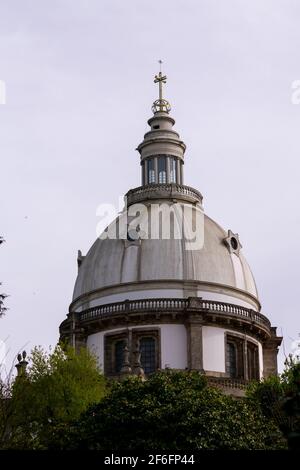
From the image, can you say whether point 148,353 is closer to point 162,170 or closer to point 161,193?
point 161,193

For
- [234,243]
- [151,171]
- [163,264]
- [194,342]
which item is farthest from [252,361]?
[151,171]

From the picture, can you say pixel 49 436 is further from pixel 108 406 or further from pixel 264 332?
pixel 264 332

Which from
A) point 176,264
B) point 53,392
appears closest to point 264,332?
point 176,264

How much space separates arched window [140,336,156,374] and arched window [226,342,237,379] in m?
5.43

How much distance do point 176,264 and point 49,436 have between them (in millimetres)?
32427

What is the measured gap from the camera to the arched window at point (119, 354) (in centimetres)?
8581

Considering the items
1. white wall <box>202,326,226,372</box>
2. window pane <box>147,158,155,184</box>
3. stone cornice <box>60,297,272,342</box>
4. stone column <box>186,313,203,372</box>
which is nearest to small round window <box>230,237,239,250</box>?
stone cornice <box>60,297,272,342</box>

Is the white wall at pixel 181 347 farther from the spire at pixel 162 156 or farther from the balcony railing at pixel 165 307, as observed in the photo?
the spire at pixel 162 156

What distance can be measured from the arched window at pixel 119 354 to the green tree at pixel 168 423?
28067 mm

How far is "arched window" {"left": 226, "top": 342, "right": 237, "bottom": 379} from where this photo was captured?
8700 centimetres

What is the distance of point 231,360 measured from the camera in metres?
87.7

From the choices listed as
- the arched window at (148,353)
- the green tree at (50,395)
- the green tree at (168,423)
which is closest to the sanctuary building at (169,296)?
the arched window at (148,353)

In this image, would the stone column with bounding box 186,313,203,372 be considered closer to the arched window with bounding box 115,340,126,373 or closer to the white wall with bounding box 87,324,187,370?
the white wall with bounding box 87,324,187,370

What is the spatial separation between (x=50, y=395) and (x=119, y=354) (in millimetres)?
19645
